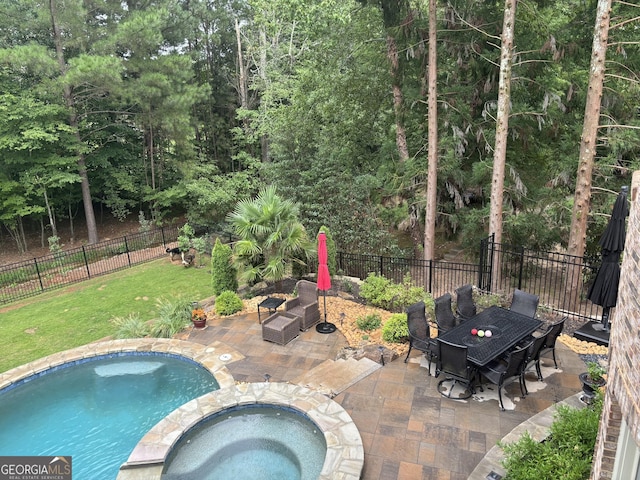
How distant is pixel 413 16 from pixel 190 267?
11.2 metres

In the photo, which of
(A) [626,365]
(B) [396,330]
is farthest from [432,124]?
(A) [626,365]

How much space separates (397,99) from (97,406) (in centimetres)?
1174

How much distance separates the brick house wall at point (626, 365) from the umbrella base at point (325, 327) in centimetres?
591

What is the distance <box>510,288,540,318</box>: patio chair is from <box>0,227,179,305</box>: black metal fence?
13797mm

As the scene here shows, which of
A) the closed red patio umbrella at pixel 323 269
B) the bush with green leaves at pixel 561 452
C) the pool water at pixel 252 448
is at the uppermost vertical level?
the closed red patio umbrella at pixel 323 269

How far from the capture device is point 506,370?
20.0 ft

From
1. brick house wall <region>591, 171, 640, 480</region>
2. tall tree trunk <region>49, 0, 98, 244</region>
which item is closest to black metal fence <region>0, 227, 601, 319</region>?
tall tree trunk <region>49, 0, 98, 244</region>

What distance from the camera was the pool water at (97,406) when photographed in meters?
6.31

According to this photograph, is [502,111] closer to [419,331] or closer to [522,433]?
[419,331]

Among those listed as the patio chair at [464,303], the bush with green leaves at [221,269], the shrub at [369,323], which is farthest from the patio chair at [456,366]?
the bush with green leaves at [221,269]

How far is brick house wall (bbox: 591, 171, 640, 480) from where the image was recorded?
2.56m

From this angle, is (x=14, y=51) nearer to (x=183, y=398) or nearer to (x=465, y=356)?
(x=183, y=398)

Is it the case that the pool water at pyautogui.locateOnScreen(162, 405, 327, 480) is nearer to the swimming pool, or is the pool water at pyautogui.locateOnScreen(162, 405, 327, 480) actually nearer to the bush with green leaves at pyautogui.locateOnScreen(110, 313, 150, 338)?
the swimming pool

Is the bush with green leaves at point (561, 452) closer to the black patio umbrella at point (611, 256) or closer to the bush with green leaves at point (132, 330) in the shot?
the black patio umbrella at point (611, 256)
